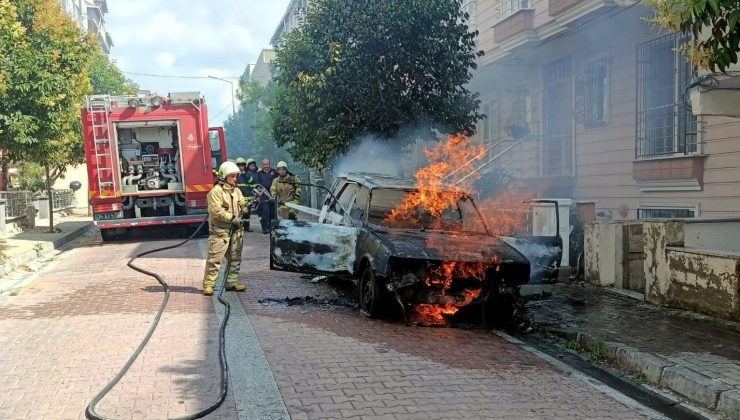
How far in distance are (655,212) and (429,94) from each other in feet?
15.2

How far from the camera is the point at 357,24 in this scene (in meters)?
11.4

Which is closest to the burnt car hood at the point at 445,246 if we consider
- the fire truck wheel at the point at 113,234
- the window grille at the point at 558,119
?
the window grille at the point at 558,119

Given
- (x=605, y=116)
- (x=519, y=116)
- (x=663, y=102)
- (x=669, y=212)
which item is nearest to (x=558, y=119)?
(x=605, y=116)

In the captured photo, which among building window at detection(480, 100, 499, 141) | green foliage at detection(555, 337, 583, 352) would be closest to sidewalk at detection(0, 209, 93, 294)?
green foliage at detection(555, 337, 583, 352)

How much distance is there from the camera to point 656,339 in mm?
6016

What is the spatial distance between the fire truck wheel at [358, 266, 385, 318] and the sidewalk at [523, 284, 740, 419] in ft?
5.82

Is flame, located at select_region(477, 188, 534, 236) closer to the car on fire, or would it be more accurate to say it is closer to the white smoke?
the car on fire

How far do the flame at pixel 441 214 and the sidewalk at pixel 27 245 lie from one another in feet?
19.2

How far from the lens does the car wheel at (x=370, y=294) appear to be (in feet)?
22.0

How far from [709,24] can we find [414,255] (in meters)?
3.17

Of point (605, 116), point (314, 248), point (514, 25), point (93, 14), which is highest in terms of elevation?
point (93, 14)

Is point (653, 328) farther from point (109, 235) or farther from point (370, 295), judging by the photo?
point (109, 235)

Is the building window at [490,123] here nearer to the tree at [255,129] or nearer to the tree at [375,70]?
the tree at [375,70]

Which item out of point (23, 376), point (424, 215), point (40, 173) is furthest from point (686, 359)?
point (40, 173)
